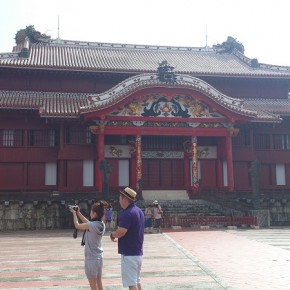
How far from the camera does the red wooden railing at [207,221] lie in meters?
20.8

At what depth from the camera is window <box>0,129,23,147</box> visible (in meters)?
26.0

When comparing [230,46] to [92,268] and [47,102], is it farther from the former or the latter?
[92,268]

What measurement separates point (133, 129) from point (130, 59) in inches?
394

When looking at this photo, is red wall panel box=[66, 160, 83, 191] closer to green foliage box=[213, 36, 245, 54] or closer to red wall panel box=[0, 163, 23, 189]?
red wall panel box=[0, 163, 23, 189]

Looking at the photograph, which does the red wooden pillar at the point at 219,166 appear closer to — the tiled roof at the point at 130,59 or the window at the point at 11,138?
the tiled roof at the point at 130,59

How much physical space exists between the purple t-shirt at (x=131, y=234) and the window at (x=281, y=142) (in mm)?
24734

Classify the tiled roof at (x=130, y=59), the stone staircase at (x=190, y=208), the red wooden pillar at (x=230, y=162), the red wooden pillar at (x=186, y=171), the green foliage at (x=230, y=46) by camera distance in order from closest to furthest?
the stone staircase at (x=190, y=208)
the red wooden pillar at (x=230, y=162)
the red wooden pillar at (x=186, y=171)
the tiled roof at (x=130, y=59)
the green foliage at (x=230, y=46)

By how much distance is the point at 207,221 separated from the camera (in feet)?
68.6

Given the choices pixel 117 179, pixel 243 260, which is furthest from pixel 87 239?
pixel 117 179

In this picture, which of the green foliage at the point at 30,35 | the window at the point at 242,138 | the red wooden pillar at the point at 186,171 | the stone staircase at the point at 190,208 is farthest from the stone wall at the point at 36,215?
the green foliage at the point at 30,35

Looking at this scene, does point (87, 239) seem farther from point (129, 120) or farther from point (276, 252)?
point (129, 120)

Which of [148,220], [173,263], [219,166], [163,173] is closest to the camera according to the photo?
[173,263]

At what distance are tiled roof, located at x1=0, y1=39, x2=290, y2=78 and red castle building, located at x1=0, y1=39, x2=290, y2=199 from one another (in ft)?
0.49

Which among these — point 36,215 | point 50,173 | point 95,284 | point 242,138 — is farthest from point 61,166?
point 95,284
